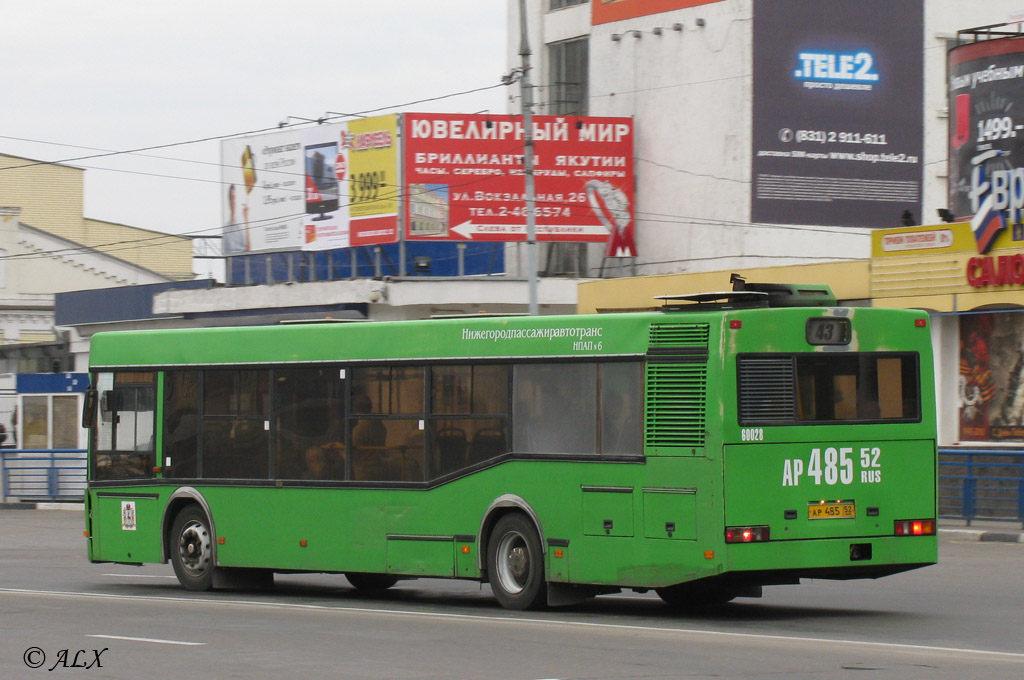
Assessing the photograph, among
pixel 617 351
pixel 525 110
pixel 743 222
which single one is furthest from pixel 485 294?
pixel 617 351

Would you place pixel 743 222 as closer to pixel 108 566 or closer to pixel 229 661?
pixel 108 566

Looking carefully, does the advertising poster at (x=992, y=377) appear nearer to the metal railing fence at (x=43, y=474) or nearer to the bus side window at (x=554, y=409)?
the bus side window at (x=554, y=409)

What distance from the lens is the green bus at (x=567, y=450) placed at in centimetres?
1331

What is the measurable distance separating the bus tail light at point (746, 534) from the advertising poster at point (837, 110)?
91.0ft

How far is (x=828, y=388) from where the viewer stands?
13641mm

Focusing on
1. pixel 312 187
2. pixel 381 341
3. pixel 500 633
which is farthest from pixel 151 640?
pixel 312 187

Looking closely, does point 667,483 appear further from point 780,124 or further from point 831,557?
point 780,124

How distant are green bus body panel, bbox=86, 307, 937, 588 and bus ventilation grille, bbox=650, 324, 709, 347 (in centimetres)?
1

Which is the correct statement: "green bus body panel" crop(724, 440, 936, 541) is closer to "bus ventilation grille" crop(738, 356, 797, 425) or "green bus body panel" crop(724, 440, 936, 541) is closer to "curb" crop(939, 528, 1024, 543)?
"bus ventilation grille" crop(738, 356, 797, 425)

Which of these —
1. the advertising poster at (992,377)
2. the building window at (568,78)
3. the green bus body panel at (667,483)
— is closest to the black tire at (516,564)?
the green bus body panel at (667,483)

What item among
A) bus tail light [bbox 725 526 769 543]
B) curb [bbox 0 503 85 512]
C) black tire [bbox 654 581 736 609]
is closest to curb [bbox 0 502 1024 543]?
black tire [bbox 654 581 736 609]

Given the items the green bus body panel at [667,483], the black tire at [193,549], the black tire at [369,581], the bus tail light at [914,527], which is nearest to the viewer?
the green bus body panel at [667,483]

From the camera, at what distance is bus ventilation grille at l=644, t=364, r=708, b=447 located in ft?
43.8

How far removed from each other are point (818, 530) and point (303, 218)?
32.2 metres
